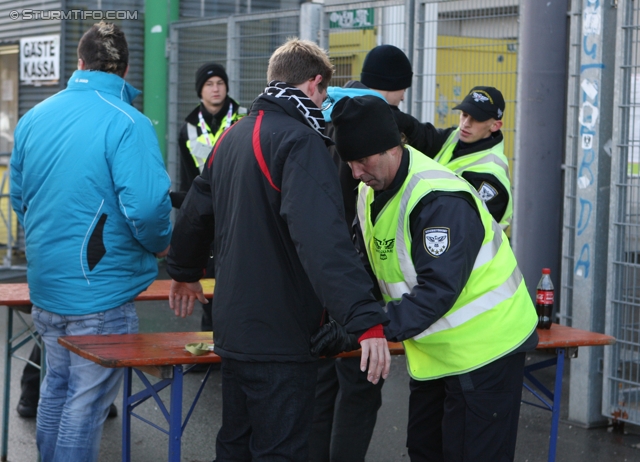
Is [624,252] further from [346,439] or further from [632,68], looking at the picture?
[346,439]

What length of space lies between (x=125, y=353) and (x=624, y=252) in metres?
3.19

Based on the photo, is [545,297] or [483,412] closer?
[483,412]

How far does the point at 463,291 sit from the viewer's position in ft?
10.6

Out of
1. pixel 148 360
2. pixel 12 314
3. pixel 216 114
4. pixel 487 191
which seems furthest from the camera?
pixel 216 114

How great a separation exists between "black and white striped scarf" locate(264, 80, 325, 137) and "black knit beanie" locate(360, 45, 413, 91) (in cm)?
125

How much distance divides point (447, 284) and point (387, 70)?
5.71 feet

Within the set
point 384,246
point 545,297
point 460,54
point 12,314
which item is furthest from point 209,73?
point 384,246

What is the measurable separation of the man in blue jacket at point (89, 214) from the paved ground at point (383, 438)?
1.21 metres

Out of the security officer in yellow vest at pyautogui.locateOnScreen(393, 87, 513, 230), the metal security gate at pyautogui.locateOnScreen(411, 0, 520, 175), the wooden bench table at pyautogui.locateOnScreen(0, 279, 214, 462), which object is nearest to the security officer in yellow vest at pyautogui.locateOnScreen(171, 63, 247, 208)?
the metal security gate at pyautogui.locateOnScreen(411, 0, 520, 175)

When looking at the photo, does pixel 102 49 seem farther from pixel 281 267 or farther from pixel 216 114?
pixel 216 114

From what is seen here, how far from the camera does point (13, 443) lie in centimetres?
527

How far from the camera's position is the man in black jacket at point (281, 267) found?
3.00 m

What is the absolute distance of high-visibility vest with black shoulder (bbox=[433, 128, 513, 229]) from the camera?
4.80 m

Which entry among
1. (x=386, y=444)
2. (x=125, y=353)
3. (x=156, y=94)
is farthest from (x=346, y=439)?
(x=156, y=94)
